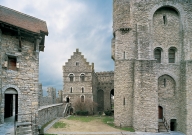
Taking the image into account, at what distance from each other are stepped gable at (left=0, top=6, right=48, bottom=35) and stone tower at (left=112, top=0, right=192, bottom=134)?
8.93 m

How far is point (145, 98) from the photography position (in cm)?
1611

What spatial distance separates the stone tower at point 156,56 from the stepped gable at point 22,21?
8935 millimetres

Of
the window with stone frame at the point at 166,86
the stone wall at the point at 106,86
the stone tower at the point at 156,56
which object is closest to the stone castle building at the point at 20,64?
the stone tower at the point at 156,56

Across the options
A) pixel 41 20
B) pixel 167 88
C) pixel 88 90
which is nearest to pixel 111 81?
pixel 88 90

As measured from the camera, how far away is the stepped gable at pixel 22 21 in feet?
A: 34.7

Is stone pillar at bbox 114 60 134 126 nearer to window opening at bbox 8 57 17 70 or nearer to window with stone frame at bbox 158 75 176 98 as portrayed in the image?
window with stone frame at bbox 158 75 176 98

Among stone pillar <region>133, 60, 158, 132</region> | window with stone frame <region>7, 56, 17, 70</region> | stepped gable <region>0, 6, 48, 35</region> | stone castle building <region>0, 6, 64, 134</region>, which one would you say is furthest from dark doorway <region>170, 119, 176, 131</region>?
window with stone frame <region>7, 56, 17, 70</region>

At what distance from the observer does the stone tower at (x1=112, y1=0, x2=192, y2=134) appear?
16719mm

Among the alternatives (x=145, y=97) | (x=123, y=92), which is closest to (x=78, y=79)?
(x=123, y=92)

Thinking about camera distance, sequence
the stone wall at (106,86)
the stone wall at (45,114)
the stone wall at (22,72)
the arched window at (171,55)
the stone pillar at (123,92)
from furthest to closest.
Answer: the stone wall at (106,86), the arched window at (171,55), the stone pillar at (123,92), the stone wall at (45,114), the stone wall at (22,72)

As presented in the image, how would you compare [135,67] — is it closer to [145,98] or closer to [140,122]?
→ [145,98]

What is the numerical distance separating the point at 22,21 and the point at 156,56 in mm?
13579

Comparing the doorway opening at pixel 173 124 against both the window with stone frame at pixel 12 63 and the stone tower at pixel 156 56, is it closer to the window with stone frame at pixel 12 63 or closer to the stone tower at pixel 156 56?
the stone tower at pixel 156 56

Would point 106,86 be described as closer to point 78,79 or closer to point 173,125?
point 78,79
